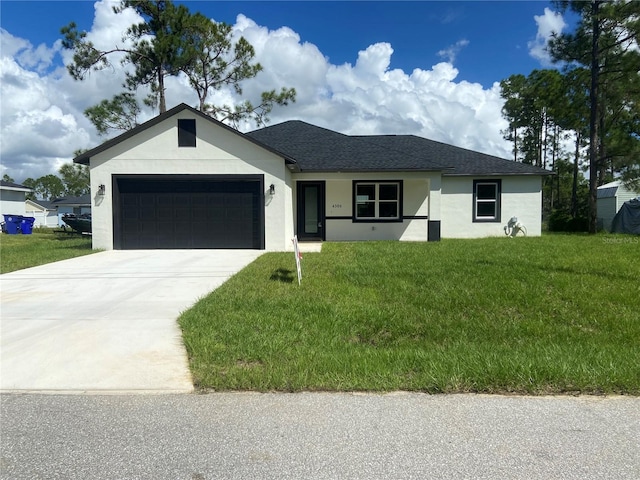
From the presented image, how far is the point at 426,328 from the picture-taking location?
5723 mm

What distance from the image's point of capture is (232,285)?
8.18 metres

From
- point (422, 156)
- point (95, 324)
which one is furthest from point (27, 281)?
point (422, 156)

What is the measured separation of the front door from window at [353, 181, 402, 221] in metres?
1.38

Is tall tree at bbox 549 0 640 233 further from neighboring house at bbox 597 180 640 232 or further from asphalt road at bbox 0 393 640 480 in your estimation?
asphalt road at bbox 0 393 640 480

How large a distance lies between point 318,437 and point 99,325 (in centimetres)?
413

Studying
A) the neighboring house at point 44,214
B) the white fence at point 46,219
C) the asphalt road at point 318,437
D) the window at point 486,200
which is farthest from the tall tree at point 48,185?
the asphalt road at point 318,437

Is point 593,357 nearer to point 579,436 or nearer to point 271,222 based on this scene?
point 579,436

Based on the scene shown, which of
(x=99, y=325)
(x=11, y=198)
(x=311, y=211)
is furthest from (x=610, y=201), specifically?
(x=11, y=198)

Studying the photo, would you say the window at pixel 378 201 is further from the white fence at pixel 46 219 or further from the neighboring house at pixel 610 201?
the white fence at pixel 46 219

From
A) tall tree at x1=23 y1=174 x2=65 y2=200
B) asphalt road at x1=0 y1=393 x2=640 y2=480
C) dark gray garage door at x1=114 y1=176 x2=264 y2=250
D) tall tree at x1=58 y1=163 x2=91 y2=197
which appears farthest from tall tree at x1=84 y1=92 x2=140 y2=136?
tall tree at x1=23 y1=174 x2=65 y2=200

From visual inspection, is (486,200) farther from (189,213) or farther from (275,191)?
(189,213)

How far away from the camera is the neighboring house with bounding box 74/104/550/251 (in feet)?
47.8

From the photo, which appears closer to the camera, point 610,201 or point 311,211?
point 311,211

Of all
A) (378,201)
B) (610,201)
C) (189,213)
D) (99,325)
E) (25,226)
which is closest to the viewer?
(99,325)
